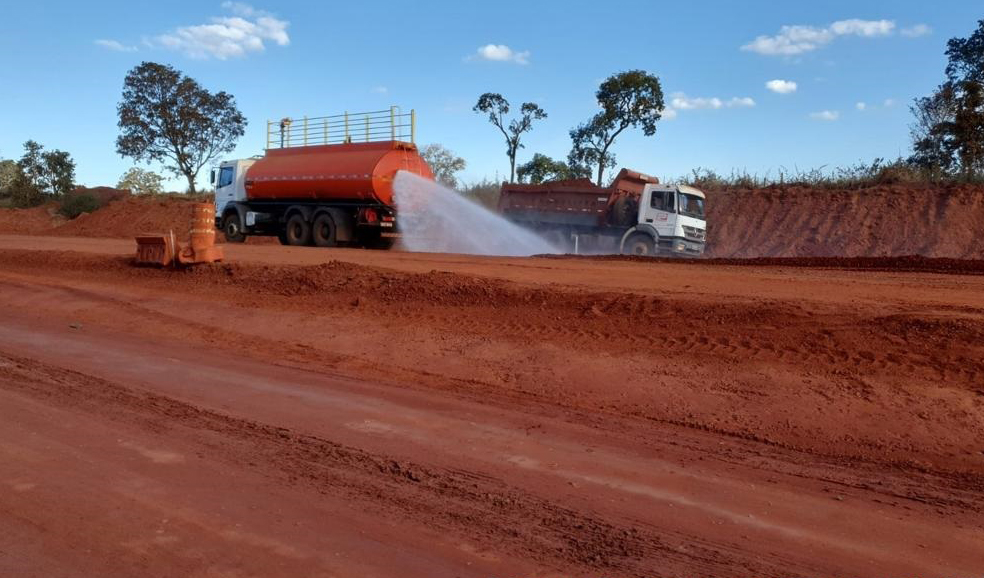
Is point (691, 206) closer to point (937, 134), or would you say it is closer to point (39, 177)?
point (937, 134)

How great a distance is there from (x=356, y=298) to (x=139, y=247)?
744cm

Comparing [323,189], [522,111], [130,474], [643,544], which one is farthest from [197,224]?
[522,111]

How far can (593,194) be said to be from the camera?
2586cm

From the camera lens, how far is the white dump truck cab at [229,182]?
29516 mm

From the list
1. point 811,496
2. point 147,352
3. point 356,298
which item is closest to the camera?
point 811,496

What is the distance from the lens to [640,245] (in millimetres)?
24344

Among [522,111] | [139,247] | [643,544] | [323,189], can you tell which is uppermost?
[522,111]

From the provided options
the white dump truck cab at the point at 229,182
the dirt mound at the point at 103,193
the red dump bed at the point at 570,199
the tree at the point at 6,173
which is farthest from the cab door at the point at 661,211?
the tree at the point at 6,173

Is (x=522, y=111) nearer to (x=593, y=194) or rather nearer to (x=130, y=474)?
(x=593, y=194)

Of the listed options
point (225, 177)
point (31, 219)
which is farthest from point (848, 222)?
point (31, 219)

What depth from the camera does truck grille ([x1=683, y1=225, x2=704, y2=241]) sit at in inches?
948

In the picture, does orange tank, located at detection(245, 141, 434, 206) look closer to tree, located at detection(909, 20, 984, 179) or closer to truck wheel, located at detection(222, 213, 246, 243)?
truck wheel, located at detection(222, 213, 246, 243)

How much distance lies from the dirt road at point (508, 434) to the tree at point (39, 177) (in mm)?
49282

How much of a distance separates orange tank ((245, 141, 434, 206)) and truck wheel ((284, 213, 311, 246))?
31.3 inches
